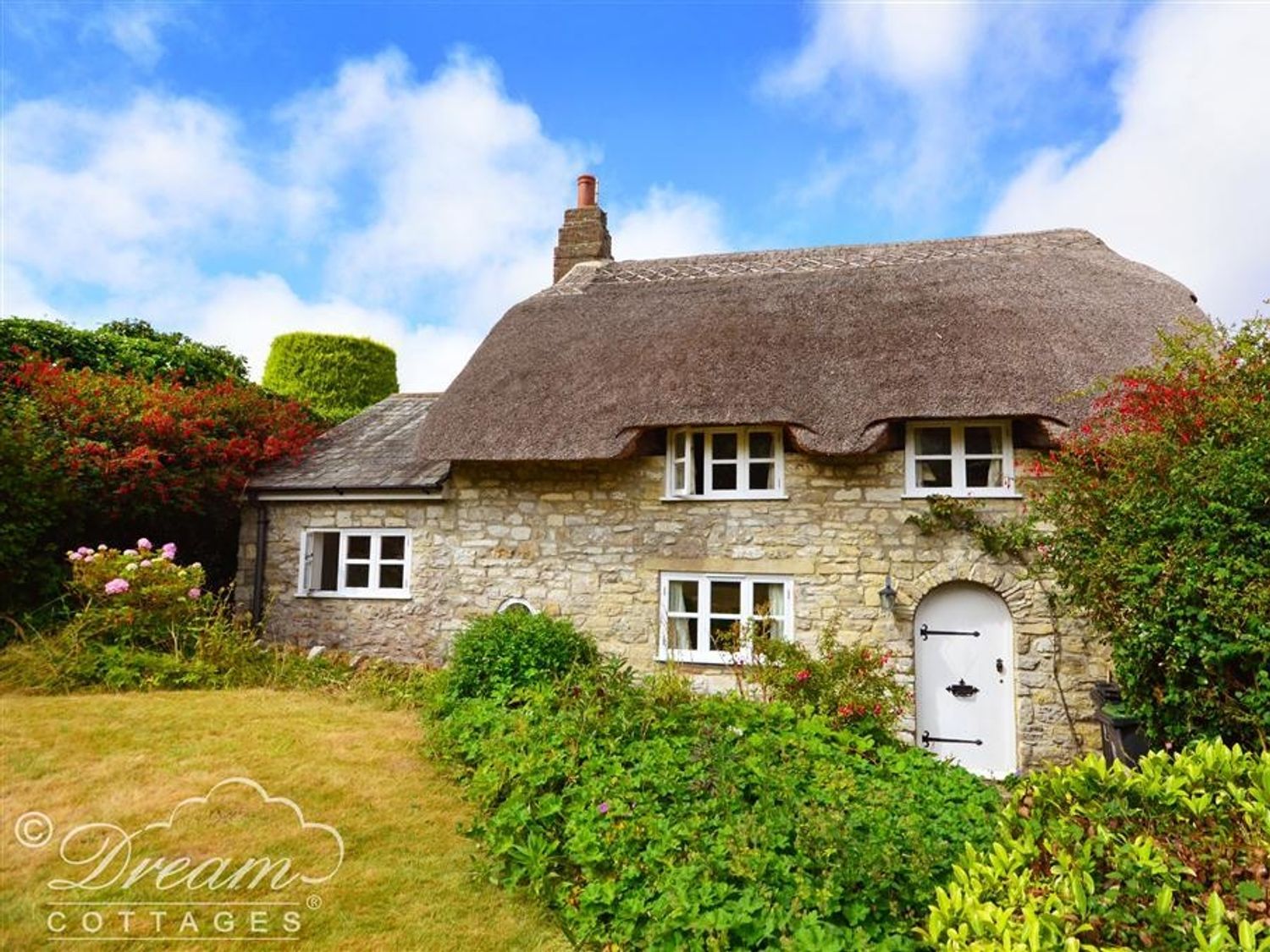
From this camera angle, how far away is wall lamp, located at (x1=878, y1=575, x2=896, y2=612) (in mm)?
7855

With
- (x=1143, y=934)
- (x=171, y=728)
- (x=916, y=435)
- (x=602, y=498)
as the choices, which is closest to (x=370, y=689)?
(x=171, y=728)

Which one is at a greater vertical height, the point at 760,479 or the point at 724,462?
the point at 724,462

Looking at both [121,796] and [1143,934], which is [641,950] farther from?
[121,796]

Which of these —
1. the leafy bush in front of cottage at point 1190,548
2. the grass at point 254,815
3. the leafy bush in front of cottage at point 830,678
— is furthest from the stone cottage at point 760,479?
the grass at point 254,815

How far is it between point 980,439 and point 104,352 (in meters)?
12.5

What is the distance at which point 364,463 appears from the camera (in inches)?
408

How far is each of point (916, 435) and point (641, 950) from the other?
6.25 meters

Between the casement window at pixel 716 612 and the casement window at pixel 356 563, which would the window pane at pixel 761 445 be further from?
the casement window at pixel 356 563

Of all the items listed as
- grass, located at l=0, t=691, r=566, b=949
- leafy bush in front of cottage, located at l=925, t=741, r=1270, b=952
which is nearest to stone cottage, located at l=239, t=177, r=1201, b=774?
grass, located at l=0, t=691, r=566, b=949

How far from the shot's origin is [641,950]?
3.51 m

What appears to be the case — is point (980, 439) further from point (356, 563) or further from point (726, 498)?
point (356, 563)

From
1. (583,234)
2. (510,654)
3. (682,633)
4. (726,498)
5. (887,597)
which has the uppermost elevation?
(583,234)

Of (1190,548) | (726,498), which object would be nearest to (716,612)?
(726,498)

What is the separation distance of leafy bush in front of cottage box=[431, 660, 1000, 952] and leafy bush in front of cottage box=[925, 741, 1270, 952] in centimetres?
54
